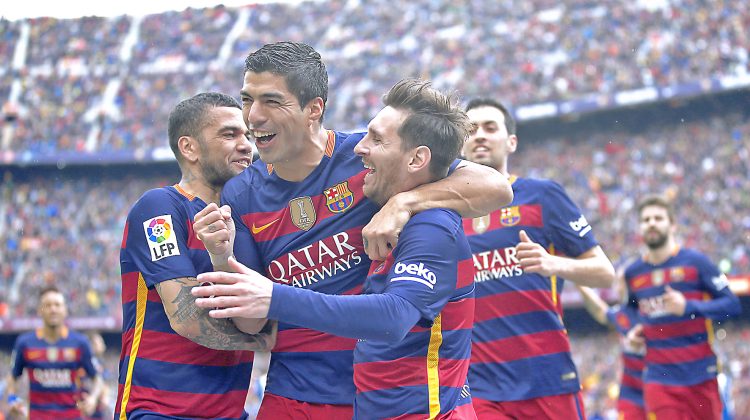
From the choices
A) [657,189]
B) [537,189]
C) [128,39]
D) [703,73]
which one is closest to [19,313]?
[128,39]

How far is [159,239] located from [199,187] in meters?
0.46

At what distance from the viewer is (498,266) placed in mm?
5523

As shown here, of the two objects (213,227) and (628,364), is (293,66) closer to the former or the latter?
(213,227)

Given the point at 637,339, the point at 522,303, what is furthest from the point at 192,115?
the point at 637,339

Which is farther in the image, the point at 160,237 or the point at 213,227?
the point at 160,237

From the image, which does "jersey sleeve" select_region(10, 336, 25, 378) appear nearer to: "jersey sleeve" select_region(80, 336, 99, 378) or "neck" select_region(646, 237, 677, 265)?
"jersey sleeve" select_region(80, 336, 99, 378)

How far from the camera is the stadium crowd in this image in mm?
29250

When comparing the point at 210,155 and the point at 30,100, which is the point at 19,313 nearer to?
the point at 30,100

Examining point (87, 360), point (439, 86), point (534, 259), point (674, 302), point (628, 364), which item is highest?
point (439, 86)

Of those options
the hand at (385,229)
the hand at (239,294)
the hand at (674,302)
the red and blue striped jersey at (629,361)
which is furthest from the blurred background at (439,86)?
the hand at (239,294)

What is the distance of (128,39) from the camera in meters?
38.0

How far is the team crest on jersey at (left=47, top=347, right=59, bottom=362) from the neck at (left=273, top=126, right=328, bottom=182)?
266 inches

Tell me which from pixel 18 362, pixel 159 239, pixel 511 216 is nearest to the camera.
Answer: pixel 159 239

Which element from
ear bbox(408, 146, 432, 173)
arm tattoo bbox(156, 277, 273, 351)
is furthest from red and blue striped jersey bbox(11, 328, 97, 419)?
ear bbox(408, 146, 432, 173)
